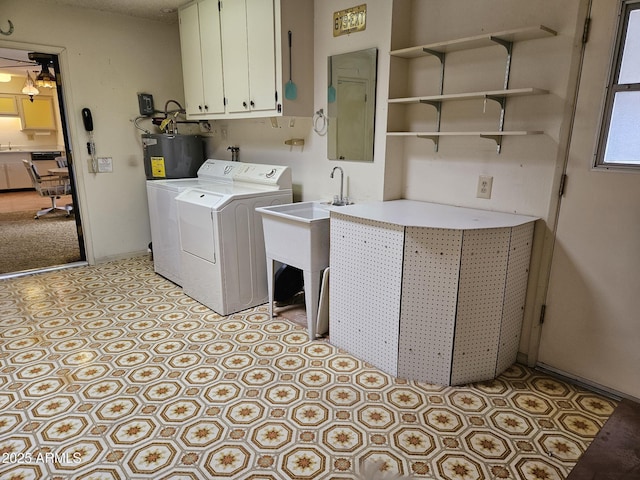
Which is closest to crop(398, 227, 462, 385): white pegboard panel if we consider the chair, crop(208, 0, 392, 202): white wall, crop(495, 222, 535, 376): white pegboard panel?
crop(495, 222, 535, 376): white pegboard panel

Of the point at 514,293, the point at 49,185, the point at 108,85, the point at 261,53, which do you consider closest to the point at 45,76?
the point at 49,185

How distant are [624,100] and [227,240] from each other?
7.73ft

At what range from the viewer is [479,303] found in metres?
2.03

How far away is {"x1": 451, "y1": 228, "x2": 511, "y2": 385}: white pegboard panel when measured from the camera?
1.95 meters

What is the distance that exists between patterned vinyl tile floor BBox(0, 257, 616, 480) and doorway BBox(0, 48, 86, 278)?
168 cm

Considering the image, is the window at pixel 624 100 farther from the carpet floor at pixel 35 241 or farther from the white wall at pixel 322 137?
the carpet floor at pixel 35 241

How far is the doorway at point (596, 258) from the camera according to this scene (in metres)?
1.84

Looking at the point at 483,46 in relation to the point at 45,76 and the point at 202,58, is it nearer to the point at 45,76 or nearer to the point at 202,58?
the point at 202,58

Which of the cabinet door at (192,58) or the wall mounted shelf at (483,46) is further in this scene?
the cabinet door at (192,58)

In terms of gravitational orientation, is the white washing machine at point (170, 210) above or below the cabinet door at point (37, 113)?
below

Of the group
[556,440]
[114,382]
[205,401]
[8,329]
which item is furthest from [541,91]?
[8,329]

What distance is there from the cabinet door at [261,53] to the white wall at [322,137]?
0.24 meters

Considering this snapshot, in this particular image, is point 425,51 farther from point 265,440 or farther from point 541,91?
point 265,440

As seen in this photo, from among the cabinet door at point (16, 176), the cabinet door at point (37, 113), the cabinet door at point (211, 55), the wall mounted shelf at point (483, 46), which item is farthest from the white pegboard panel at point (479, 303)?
the cabinet door at point (37, 113)
